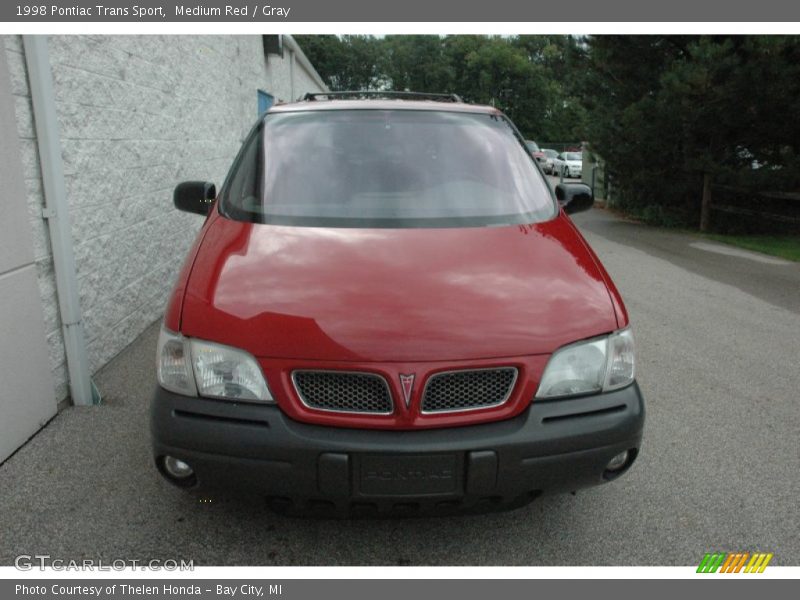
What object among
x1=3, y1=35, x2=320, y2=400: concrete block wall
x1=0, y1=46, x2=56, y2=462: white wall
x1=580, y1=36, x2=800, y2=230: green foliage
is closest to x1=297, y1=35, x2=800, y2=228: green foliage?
x1=580, y1=36, x2=800, y2=230: green foliage

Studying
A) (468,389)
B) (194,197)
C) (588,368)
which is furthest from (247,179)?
(588,368)

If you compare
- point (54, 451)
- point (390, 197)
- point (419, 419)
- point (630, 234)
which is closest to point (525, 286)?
point (419, 419)

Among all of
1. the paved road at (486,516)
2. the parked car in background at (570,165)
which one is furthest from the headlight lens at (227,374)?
the parked car in background at (570,165)

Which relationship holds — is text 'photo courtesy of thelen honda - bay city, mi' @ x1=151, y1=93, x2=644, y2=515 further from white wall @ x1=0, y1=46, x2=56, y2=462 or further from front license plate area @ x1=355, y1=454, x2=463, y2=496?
white wall @ x1=0, y1=46, x2=56, y2=462

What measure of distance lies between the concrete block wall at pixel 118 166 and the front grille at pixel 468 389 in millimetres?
2653

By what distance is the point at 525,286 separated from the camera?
2.66 metres

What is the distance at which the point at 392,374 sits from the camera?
92.2 inches

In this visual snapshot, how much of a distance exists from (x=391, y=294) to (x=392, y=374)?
347 mm

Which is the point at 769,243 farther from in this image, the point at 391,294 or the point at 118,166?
the point at 391,294

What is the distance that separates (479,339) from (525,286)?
386 mm

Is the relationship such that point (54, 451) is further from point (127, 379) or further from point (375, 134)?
point (375, 134)

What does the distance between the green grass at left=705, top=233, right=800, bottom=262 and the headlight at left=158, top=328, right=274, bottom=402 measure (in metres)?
9.87

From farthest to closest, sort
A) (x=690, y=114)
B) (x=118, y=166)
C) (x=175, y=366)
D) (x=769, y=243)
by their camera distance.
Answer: (x=769, y=243), (x=690, y=114), (x=118, y=166), (x=175, y=366)

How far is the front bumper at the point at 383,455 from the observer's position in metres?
2.30
